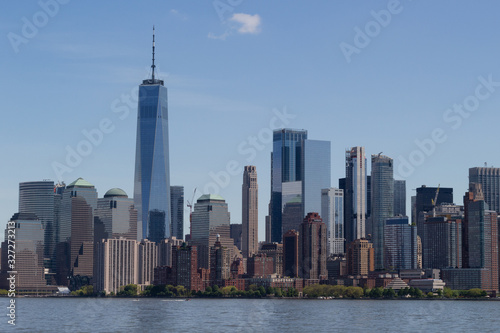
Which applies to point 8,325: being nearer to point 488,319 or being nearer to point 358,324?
point 358,324

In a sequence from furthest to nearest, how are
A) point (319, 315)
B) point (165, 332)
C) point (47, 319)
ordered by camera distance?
point (319, 315) < point (47, 319) < point (165, 332)

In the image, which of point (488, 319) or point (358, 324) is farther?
point (488, 319)

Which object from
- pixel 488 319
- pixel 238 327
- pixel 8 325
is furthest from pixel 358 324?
pixel 8 325

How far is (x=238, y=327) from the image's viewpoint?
152625mm

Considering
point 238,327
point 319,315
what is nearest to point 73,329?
point 238,327

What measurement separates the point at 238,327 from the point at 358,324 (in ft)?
76.5

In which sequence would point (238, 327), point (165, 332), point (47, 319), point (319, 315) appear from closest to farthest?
point (165, 332) < point (238, 327) < point (47, 319) < point (319, 315)

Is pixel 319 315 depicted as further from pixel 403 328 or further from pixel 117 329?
pixel 117 329

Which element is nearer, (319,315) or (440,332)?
(440,332)

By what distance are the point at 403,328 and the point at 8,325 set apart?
214 ft

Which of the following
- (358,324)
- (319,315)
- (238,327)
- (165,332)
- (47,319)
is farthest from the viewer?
(319,315)

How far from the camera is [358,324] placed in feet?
536

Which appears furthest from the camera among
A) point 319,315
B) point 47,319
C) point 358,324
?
point 319,315

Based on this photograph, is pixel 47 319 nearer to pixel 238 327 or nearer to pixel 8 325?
pixel 8 325
